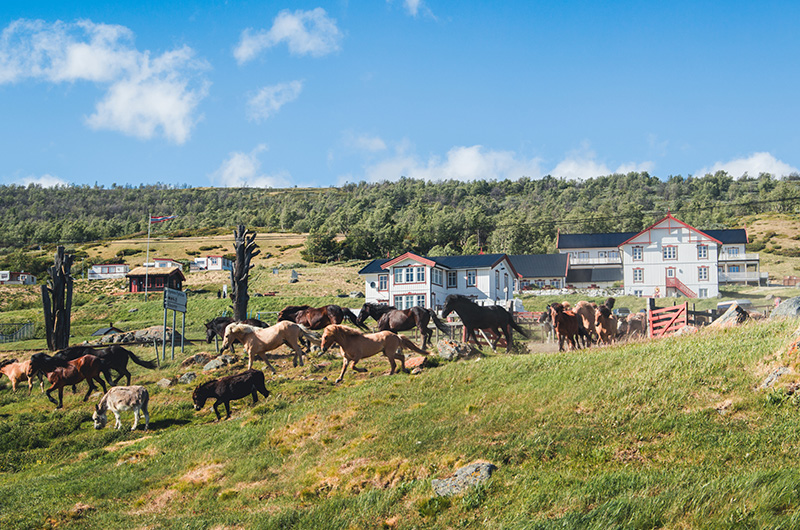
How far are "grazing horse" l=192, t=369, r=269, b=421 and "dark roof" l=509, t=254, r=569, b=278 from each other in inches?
3393

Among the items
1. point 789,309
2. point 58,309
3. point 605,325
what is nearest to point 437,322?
point 605,325

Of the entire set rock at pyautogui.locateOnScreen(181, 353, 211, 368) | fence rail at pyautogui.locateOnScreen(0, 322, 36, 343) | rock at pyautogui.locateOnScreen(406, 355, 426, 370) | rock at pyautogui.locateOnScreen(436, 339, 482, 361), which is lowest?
fence rail at pyautogui.locateOnScreen(0, 322, 36, 343)

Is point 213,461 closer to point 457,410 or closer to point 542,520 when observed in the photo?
point 457,410

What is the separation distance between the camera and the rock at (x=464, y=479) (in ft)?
37.4

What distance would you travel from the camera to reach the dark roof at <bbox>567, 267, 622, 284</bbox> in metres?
99.6

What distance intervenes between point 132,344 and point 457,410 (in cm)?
2758

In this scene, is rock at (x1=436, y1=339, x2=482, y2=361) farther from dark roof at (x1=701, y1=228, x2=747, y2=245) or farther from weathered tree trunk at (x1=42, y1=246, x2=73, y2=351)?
dark roof at (x1=701, y1=228, x2=747, y2=245)

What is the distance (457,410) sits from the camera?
50.6 feet

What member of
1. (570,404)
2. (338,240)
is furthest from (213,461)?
(338,240)

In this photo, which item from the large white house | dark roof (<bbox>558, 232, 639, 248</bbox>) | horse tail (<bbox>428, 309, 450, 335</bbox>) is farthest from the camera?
dark roof (<bbox>558, 232, 639, 248</bbox>)

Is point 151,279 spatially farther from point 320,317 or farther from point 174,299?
point 320,317

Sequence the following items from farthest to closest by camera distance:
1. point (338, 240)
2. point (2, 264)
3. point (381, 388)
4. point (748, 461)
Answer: point (338, 240) < point (2, 264) < point (381, 388) < point (748, 461)

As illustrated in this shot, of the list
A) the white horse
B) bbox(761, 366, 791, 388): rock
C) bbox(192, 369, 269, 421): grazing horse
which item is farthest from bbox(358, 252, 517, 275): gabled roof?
bbox(761, 366, 791, 388): rock

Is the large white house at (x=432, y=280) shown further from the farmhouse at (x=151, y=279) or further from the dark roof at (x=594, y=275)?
the dark roof at (x=594, y=275)
